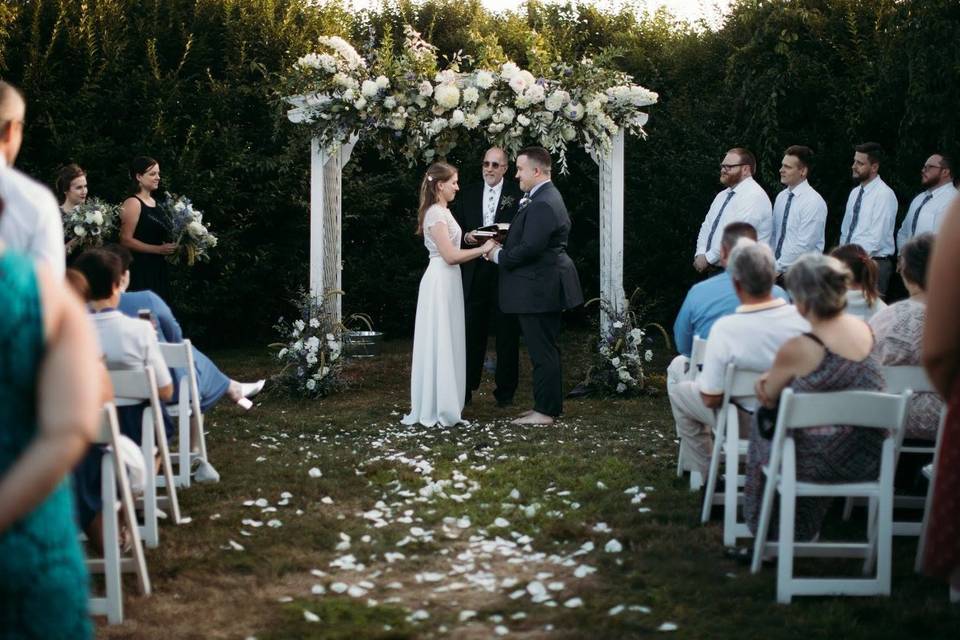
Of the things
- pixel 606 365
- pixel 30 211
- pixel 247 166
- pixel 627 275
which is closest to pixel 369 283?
pixel 247 166

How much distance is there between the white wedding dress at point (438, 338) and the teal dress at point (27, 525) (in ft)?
19.7

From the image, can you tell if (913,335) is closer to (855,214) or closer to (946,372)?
(946,372)

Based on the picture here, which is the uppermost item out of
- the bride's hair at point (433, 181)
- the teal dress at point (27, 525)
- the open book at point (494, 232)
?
the bride's hair at point (433, 181)

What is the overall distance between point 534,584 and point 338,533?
1165 millimetres

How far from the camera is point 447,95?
8.64 meters

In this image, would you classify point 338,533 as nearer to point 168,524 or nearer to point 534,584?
point 168,524

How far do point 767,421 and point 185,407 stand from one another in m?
2.80

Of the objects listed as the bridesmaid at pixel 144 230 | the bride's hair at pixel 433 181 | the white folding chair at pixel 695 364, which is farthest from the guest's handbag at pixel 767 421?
the bridesmaid at pixel 144 230

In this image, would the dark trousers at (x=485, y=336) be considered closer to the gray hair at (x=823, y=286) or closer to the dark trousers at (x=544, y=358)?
the dark trousers at (x=544, y=358)

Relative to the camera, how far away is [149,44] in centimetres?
1095

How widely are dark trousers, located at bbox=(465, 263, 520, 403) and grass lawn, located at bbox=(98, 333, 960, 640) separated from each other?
50.4 inches

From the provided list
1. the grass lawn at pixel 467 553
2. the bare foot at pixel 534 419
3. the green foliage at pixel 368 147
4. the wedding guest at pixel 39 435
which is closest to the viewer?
the wedding guest at pixel 39 435

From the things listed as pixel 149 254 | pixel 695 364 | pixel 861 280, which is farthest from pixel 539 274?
pixel 149 254

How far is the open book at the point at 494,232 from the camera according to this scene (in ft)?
27.3
